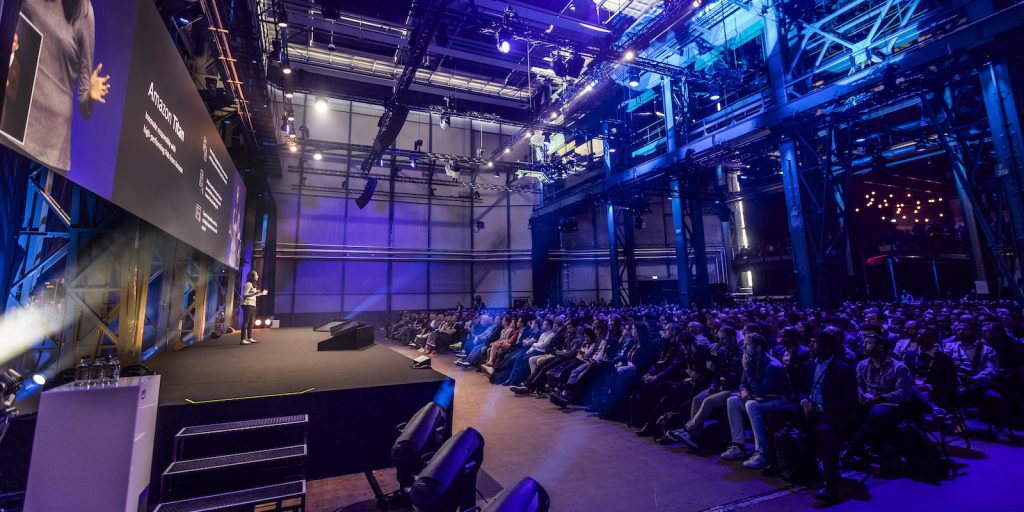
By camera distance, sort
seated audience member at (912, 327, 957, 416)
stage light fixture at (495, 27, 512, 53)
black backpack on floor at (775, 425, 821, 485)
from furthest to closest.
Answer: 1. stage light fixture at (495, 27, 512, 53)
2. seated audience member at (912, 327, 957, 416)
3. black backpack on floor at (775, 425, 821, 485)

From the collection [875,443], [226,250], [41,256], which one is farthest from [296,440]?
[226,250]

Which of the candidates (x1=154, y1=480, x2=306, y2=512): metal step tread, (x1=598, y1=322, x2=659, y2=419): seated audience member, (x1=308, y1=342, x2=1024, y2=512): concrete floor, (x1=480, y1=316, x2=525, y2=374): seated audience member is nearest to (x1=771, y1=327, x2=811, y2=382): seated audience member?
(x1=308, y1=342, x2=1024, y2=512): concrete floor

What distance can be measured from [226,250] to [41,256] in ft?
Answer: 9.96

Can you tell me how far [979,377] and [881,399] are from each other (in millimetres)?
2182

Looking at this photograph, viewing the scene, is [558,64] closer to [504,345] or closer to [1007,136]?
[504,345]

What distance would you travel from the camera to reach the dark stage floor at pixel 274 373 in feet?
11.4

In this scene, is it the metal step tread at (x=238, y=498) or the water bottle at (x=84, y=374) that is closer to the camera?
the water bottle at (x=84, y=374)

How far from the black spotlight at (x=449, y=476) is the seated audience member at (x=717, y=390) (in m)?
3.03

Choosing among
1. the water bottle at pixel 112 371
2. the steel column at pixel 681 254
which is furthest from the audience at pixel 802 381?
the steel column at pixel 681 254

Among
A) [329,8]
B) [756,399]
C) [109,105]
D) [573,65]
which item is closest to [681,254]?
[573,65]

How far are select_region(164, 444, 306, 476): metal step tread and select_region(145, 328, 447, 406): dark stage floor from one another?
0.46m

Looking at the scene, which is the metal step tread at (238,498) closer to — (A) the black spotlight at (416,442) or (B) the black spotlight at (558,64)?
(A) the black spotlight at (416,442)

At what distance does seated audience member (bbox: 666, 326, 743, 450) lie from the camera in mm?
4441

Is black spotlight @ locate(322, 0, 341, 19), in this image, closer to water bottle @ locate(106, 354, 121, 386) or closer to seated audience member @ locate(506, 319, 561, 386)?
seated audience member @ locate(506, 319, 561, 386)
